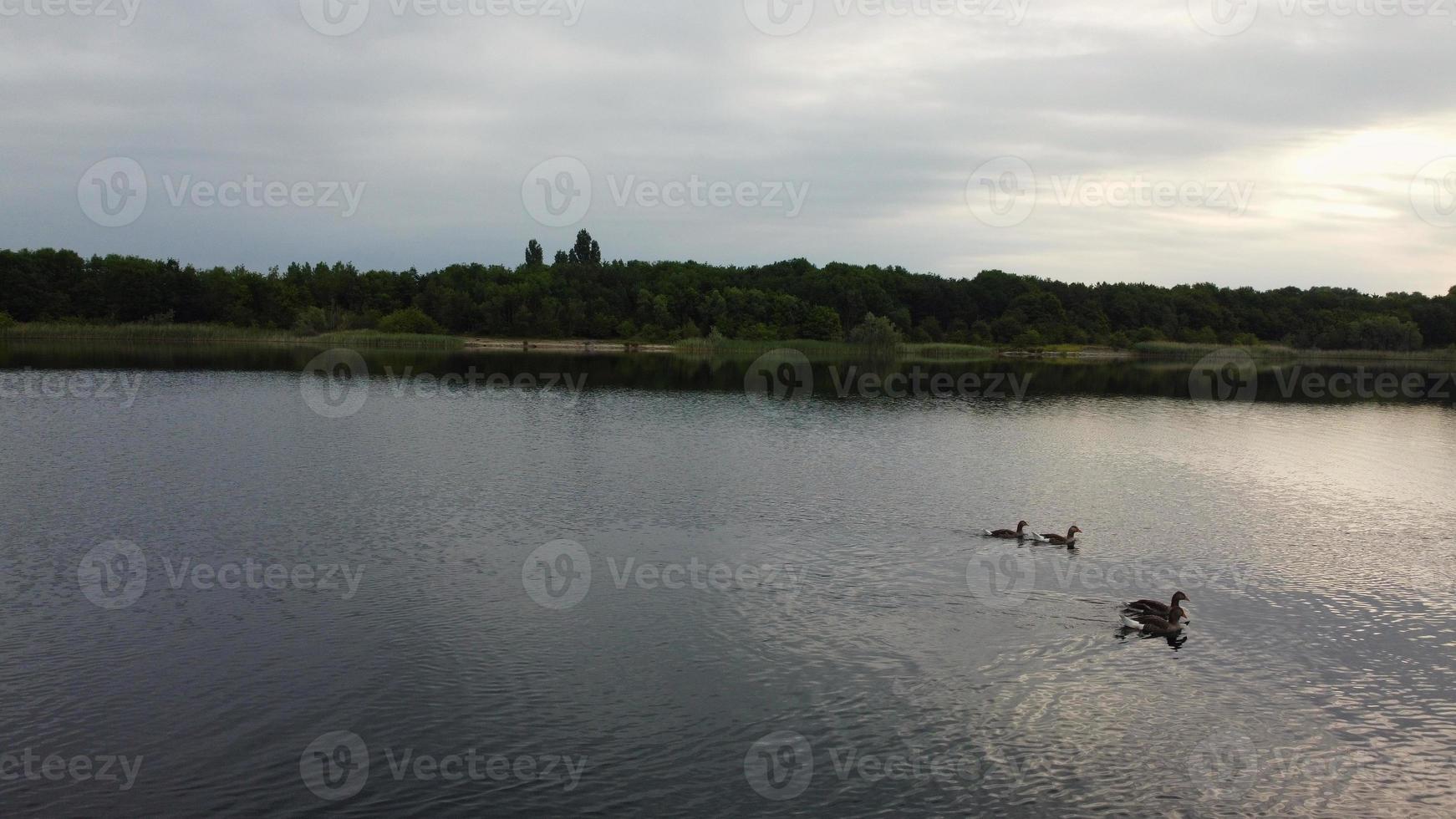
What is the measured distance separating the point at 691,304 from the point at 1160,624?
500 ft

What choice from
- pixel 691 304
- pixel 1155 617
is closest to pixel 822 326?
pixel 691 304

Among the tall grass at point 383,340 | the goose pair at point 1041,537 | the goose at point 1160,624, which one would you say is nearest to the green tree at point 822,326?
the tall grass at point 383,340

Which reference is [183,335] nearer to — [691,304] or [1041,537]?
[691,304]

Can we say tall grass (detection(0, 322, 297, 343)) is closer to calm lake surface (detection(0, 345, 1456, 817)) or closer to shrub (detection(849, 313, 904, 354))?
shrub (detection(849, 313, 904, 354))

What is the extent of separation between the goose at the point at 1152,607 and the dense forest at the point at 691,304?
127113mm

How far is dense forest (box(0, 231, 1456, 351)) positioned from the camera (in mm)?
143875

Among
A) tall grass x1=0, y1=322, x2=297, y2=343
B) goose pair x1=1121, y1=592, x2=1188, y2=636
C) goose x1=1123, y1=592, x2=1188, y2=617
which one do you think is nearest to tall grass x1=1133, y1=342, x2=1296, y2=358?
tall grass x1=0, y1=322, x2=297, y2=343

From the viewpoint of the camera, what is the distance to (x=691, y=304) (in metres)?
169

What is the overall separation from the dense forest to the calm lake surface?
373ft

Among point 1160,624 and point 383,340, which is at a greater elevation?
point 383,340

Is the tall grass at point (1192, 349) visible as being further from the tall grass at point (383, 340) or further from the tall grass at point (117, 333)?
the tall grass at point (117, 333)

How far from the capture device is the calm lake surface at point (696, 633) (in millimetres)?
12883

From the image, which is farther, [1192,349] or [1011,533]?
[1192,349]

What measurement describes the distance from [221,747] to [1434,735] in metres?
17.1
